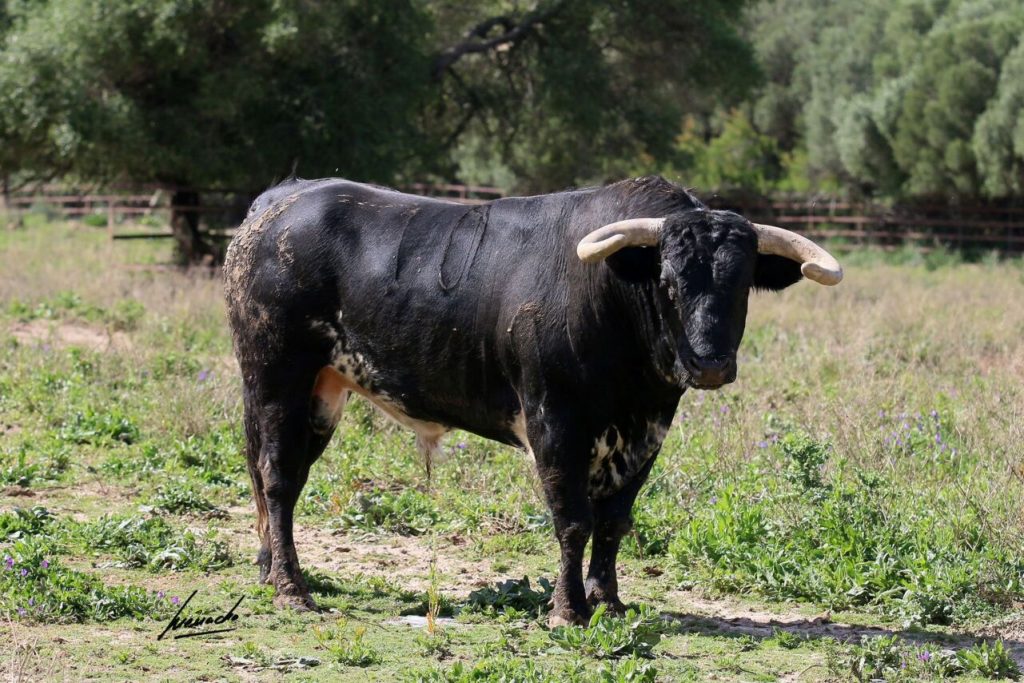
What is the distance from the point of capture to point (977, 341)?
13328mm

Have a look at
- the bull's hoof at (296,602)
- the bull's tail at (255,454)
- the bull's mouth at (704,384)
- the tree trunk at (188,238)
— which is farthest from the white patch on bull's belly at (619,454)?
the tree trunk at (188,238)

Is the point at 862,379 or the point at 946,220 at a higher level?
the point at 946,220

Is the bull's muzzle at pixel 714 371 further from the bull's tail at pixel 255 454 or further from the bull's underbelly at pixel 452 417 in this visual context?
the bull's tail at pixel 255 454

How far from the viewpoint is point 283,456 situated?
720 centimetres

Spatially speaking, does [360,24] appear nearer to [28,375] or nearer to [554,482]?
[28,375]

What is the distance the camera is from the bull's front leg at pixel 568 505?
625 centimetres

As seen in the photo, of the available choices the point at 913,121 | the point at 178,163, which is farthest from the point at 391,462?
the point at 913,121

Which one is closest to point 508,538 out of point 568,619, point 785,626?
point 568,619

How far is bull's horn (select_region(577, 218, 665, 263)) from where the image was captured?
5859mm

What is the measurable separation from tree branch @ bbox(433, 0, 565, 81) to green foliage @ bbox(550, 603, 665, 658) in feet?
69.1

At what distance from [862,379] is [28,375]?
6761mm

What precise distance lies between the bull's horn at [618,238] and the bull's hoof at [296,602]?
2234mm

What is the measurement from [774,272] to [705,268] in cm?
61

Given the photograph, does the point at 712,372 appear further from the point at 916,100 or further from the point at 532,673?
the point at 916,100
